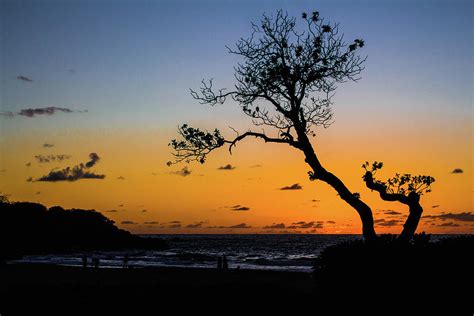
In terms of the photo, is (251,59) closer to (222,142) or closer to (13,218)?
(222,142)

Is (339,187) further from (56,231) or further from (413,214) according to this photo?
(56,231)

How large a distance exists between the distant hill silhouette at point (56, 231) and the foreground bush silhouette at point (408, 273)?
73443 mm

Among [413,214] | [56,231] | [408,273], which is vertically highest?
[56,231]

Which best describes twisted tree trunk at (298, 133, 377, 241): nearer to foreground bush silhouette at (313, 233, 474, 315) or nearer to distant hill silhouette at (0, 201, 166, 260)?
foreground bush silhouette at (313, 233, 474, 315)

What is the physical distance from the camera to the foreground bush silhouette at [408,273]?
17250 millimetres

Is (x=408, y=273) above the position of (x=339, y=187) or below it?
below

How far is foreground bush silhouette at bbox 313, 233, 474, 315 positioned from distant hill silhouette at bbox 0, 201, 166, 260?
73443 millimetres

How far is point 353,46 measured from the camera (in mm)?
22641

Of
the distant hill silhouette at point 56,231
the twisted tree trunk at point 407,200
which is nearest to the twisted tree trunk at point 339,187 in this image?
the twisted tree trunk at point 407,200

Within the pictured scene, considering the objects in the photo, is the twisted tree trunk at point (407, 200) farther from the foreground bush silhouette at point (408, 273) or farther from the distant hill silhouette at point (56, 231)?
the distant hill silhouette at point (56, 231)

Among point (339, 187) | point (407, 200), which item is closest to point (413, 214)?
point (407, 200)

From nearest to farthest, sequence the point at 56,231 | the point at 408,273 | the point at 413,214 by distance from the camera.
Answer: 1. the point at 408,273
2. the point at 413,214
3. the point at 56,231

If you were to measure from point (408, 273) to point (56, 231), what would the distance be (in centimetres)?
10926

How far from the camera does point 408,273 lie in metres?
17.4
